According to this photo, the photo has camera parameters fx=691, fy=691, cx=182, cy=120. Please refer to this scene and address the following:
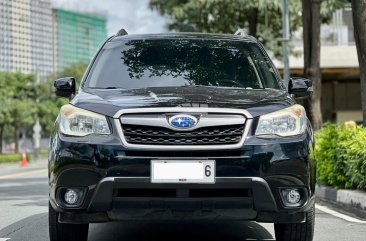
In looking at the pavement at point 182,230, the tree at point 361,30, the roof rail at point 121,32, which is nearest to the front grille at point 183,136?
the pavement at point 182,230

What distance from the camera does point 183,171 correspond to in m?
4.55

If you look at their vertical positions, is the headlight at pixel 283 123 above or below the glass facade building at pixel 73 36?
below

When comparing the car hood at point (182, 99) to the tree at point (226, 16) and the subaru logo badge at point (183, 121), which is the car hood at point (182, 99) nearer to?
the subaru logo badge at point (183, 121)

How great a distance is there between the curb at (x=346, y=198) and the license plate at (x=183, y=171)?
388cm

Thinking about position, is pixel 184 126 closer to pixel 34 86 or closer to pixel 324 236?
pixel 324 236

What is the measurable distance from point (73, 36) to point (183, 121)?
412 ft

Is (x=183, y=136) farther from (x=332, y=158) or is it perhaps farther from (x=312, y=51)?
(x=312, y=51)

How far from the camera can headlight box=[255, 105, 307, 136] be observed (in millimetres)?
4729

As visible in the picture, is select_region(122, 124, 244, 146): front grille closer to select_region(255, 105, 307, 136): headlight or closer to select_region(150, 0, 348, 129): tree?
select_region(255, 105, 307, 136): headlight

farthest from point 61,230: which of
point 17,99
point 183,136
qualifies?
point 17,99

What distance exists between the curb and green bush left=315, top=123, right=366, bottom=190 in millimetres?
119

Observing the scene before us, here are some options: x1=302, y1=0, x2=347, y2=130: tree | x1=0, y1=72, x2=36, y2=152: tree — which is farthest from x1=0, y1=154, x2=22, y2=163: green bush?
x1=302, y1=0, x2=347, y2=130: tree

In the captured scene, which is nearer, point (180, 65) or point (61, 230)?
point (61, 230)

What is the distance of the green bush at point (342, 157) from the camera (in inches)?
334
